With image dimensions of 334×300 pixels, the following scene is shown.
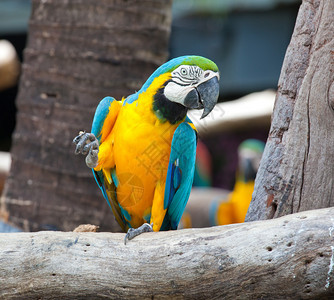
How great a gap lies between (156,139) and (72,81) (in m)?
1.01

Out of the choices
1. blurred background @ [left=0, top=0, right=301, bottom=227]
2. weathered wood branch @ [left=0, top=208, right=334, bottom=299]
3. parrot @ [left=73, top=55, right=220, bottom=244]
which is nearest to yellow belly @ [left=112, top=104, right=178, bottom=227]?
parrot @ [left=73, top=55, right=220, bottom=244]

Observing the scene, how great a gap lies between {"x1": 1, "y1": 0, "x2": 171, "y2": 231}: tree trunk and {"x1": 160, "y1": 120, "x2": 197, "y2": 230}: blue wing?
2.94ft

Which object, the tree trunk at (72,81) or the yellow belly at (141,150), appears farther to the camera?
the tree trunk at (72,81)

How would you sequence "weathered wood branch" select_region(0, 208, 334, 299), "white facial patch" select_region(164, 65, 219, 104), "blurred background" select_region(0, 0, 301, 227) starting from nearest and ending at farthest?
1. "weathered wood branch" select_region(0, 208, 334, 299)
2. "white facial patch" select_region(164, 65, 219, 104)
3. "blurred background" select_region(0, 0, 301, 227)

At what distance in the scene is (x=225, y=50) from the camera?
7180 millimetres

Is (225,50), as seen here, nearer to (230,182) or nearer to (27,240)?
(230,182)

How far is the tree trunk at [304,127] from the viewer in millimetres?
1810

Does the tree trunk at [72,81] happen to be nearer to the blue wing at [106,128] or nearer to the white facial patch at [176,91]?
the blue wing at [106,128]

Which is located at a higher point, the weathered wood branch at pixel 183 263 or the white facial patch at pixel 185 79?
the white facial patch at pixel 185 79

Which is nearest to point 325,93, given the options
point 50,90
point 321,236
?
point 321,236

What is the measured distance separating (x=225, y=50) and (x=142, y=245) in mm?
5865

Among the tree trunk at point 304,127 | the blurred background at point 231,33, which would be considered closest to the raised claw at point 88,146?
the tree trunk at point 304,127

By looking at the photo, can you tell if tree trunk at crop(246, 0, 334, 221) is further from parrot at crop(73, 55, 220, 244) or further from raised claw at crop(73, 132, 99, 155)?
raised claw at crop(73, 132, 99, 155)

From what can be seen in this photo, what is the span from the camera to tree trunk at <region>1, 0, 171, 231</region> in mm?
2828
